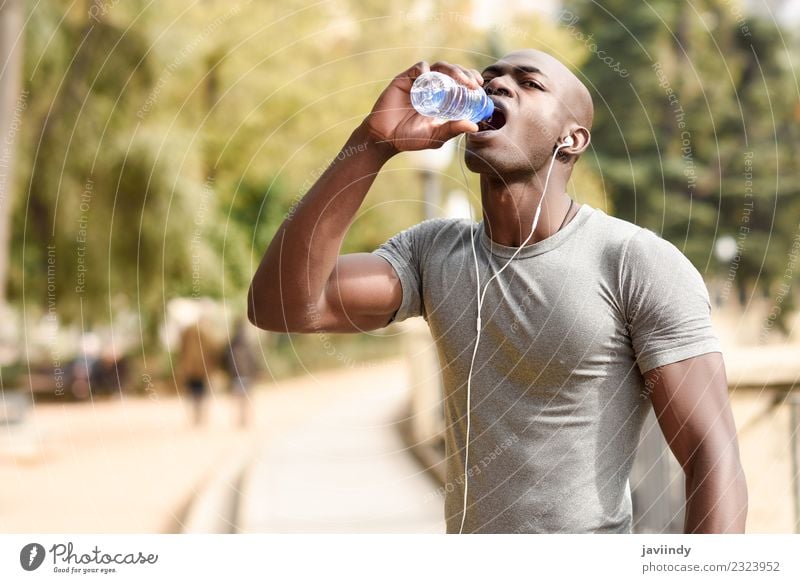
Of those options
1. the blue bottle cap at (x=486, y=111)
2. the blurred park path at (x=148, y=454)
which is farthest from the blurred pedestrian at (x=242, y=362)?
the blue bottle cap at (x=486, y=111)

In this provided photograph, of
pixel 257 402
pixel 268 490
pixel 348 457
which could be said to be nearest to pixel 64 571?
pixel 268 490

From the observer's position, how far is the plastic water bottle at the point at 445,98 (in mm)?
2012

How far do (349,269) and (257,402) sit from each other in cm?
1822

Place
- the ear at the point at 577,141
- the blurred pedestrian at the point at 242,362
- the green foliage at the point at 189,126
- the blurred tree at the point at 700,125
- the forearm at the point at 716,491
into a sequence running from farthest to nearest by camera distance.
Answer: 1. the blurred tree at the point at 700,125
2. the blurred pedestrian at the point at 242,362
3. the green foliage at the point at 189,126
4. the ear at the point at 577,141
5. the forearm at the point at 716,491

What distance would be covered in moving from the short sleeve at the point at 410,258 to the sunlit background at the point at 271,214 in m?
0.83

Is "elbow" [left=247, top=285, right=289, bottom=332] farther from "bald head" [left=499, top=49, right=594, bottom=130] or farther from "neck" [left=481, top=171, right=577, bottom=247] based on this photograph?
"bald head" [left=499, top=49, right=594, bottom=130]

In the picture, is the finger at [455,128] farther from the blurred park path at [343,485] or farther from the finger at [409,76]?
the blurred park path at [343,485]

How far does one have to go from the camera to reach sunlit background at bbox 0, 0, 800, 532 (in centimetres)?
641

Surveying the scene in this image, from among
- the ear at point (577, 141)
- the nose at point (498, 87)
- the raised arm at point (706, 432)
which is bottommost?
the raised arm at point (706, 432)

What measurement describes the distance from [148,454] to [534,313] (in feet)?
37.2

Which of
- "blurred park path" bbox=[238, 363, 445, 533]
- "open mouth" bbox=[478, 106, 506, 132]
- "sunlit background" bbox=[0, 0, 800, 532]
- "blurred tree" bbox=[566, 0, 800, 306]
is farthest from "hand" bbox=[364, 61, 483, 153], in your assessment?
"blurred tree" bbox=[566, 0, 800, 306]

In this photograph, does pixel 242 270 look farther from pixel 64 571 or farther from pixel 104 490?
pixel 64 571

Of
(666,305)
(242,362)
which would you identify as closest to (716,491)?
(666,305)

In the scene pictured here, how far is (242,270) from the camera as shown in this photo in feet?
67.4
